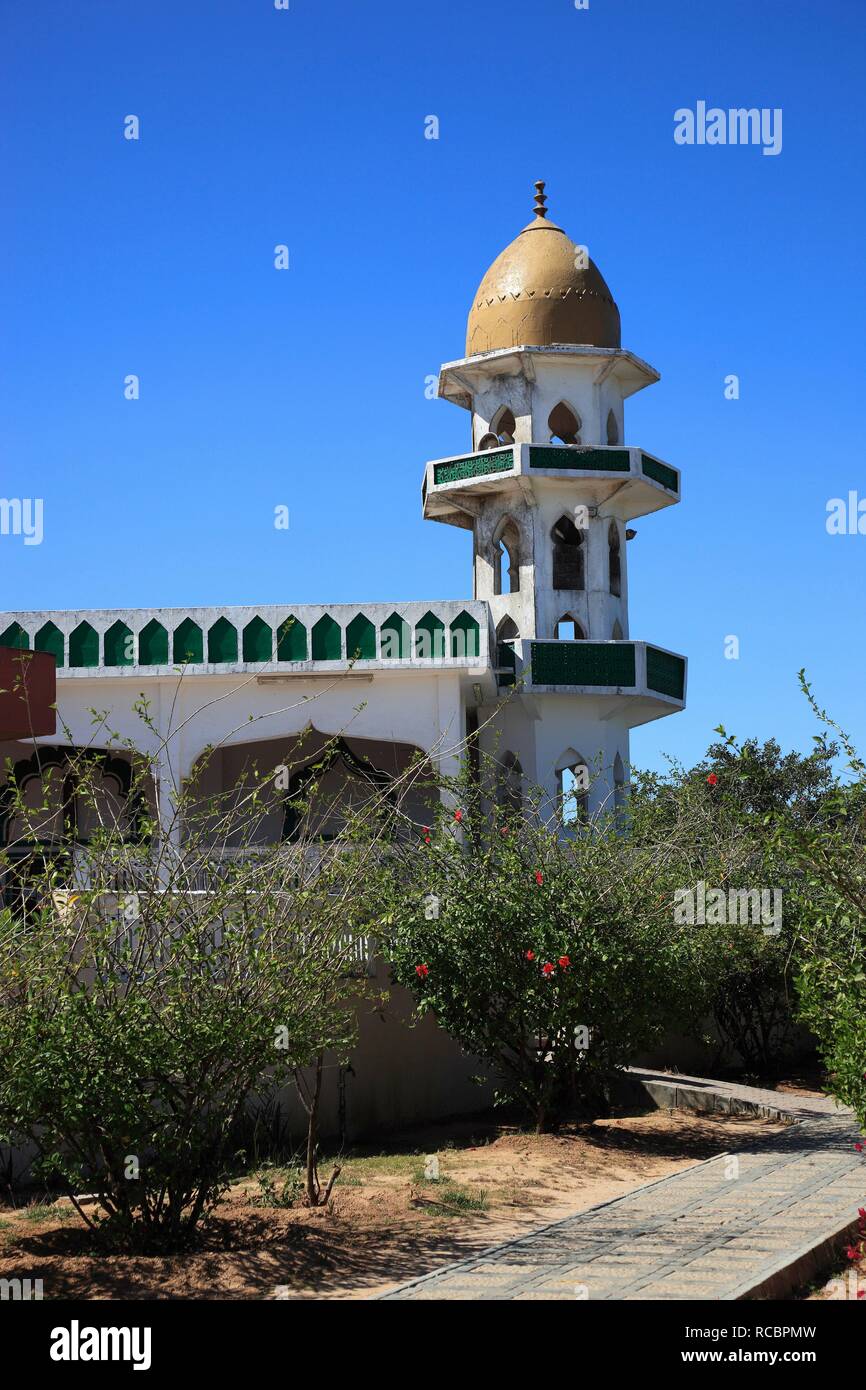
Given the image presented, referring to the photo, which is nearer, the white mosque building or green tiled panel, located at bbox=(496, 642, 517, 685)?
the white mosque building

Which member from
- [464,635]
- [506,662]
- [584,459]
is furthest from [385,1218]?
[584,459]

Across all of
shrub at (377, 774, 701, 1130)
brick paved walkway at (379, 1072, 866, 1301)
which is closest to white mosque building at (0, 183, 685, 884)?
shrub at (377, 774, 701, 1130)

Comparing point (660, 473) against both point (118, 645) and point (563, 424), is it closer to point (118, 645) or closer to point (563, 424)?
point (563, 424)

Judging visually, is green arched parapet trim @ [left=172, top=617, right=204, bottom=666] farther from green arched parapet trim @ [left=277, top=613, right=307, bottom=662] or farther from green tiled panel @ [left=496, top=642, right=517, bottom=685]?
green tiled panel @ [left=496, top=642, right=517, bottom=685]

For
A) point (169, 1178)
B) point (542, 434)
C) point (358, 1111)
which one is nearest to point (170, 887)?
point (169, 1178)

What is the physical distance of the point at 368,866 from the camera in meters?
10.3

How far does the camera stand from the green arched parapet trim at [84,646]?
69.5 ft

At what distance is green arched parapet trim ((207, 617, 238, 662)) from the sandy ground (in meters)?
9.09

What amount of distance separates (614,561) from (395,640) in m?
6.01

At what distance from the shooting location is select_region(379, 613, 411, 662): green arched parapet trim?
21016 millimetres

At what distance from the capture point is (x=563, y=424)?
2552 centimetres

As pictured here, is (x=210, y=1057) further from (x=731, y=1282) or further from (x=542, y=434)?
(x=542, y=434)

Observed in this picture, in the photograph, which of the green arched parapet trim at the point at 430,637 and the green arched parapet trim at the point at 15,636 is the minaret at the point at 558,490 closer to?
the green arched parapet trim at the point at 430,637
